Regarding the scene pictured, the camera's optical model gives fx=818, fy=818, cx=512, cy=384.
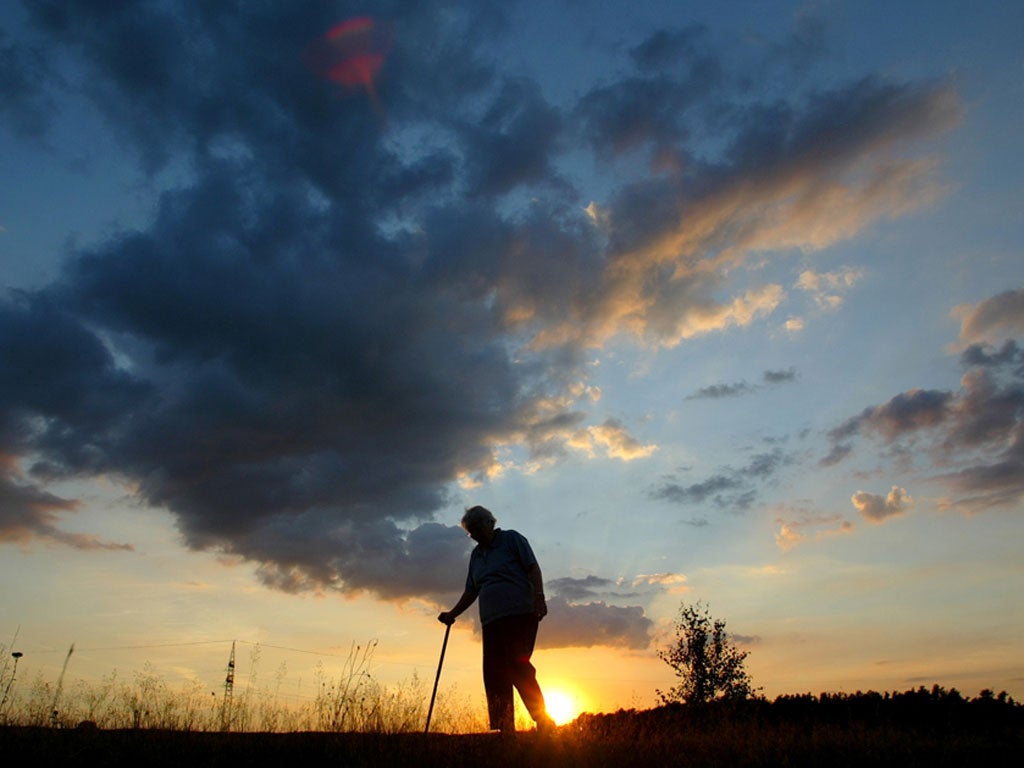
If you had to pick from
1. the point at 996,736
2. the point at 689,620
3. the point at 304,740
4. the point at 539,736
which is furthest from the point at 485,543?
the point at 689,620

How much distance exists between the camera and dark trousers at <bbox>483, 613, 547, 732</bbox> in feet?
24.1

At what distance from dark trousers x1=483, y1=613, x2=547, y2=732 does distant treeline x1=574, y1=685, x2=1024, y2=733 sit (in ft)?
3.92

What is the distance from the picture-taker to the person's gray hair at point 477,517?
802 centimetres

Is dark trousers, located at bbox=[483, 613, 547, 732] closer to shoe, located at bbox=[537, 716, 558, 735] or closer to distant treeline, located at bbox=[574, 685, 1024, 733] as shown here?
shoe, located at bbox=[537, 716, 558, 735]

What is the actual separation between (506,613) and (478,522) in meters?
0.94

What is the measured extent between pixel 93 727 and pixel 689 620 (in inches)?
1018

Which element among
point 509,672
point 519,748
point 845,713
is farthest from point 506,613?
point 845,713

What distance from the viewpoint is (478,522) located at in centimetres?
801

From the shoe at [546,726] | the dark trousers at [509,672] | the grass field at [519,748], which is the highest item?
the dark trousers at [509,672]

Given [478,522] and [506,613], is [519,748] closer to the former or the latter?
[506,613]

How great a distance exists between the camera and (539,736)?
6.84 m

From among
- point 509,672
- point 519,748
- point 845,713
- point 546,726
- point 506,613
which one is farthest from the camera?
point 845,713

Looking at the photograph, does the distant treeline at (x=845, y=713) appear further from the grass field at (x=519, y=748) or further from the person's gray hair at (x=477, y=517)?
the person's gray hair at (x=477, y=517)

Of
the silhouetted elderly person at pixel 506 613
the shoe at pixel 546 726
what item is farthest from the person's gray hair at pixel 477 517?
the shoe at pixel 546 726
